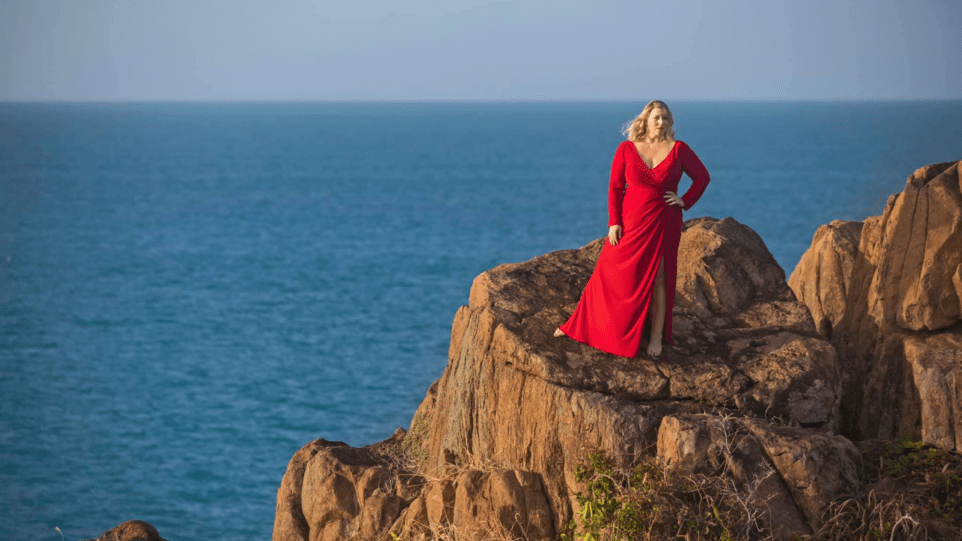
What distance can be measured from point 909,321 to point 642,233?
3785 mm

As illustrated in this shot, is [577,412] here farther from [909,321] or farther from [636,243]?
[909,321]

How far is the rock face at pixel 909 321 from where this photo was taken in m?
10.5

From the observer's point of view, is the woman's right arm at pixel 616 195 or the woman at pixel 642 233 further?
the woman's right arm at pixel 616 195

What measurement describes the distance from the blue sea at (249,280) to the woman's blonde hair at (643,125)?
11.4 meters

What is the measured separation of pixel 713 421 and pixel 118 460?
38032 mm

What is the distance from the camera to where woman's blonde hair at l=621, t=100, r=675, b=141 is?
952 centimetres

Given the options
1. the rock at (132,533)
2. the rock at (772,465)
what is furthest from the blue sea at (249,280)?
the rock at (132,533)

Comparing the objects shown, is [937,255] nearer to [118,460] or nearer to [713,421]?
[713,421]

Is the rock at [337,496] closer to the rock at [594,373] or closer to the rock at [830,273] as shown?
the rock at [594,373]

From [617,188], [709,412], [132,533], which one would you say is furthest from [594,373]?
[132,533]

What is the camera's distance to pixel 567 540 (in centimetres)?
914

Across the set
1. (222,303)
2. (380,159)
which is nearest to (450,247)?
(222,303)

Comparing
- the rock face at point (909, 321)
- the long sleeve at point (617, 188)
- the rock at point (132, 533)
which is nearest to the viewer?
the long sleeve at point (617, 188)

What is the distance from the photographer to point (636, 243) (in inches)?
383
